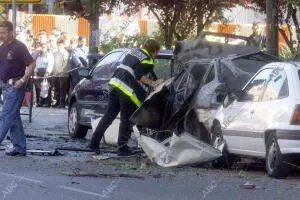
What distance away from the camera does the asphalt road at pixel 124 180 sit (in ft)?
35.0

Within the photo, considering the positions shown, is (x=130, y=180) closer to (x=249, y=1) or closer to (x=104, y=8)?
(x=249, y=1)

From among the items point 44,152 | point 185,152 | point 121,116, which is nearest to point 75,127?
point 44,152

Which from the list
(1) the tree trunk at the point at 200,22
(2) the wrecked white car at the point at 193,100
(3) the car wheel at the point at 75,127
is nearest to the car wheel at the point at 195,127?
(2) the wrecked white car at the point at 193,100

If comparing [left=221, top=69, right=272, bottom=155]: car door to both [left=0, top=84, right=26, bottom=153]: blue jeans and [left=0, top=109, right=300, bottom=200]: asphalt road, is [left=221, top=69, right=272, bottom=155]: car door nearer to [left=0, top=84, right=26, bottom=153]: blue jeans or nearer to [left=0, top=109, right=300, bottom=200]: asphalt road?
[left=0, top=109, right=300, bottom=200]: asphalt road

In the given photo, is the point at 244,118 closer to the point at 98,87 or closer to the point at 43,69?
the point at 98,87

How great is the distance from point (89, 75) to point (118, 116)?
9.01 feet

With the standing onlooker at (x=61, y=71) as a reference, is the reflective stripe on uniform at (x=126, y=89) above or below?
above

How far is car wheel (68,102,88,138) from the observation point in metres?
18.7

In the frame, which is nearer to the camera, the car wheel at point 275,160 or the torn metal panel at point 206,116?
the car wheel at point 275,160

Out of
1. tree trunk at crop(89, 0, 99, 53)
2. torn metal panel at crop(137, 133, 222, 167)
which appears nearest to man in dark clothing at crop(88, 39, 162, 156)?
torn metal panel at crop(137, 133, 222, 167)

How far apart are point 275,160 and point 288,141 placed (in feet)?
1.51

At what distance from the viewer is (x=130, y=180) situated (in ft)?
39.1

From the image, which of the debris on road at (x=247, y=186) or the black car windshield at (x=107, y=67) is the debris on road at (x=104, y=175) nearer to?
the debris on road at (x=247, y=186)

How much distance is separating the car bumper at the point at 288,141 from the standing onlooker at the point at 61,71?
1730cm
